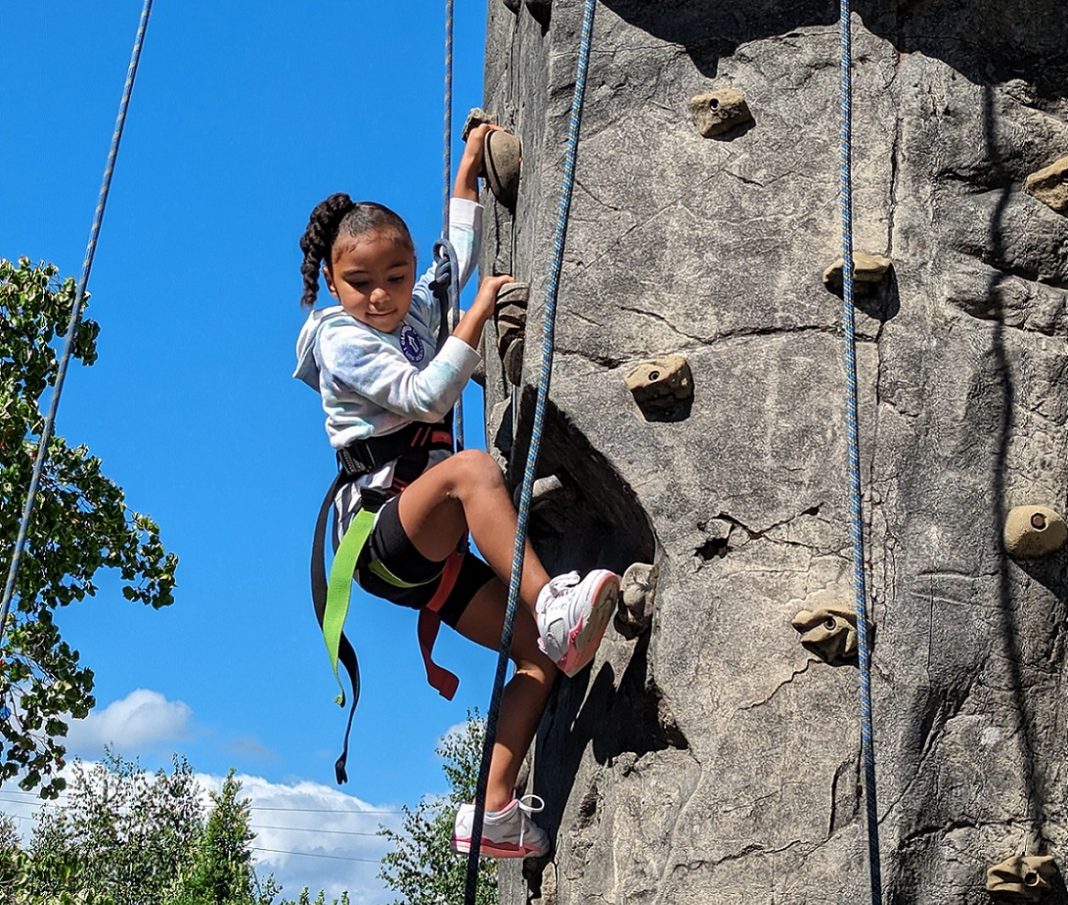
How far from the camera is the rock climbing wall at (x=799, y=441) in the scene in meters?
3.43

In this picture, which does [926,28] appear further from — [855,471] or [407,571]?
[407,571]

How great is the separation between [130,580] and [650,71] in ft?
18.1

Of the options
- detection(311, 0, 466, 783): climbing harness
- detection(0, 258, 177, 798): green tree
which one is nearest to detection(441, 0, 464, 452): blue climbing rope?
detection(311, 0, 466, 783): climbing harness

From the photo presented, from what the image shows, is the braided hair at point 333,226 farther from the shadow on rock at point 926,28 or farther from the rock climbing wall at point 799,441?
the shadow on rock at point 926,28

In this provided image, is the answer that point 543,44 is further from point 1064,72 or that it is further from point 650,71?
point 1064,72

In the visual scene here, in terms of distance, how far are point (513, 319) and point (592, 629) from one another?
3.01ft

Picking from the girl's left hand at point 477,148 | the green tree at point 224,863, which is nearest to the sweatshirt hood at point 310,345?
the girl's left hand at point 477,148

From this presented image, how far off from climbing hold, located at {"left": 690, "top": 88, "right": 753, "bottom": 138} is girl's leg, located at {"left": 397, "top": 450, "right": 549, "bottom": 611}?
1.04 metres

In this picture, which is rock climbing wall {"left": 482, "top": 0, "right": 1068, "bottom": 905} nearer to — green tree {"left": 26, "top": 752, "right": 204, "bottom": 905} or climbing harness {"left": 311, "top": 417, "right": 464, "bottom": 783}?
climbing harness {"left": 311, "top": 417, "right": 464, "bottom": 783}

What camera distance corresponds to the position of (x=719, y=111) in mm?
4035

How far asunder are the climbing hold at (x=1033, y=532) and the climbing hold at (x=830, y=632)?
1.33 feet

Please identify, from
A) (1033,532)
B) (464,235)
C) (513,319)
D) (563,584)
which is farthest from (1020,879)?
(464,235)

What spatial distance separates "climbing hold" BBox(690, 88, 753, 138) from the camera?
13.2ft

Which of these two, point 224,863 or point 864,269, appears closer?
point 864,269
